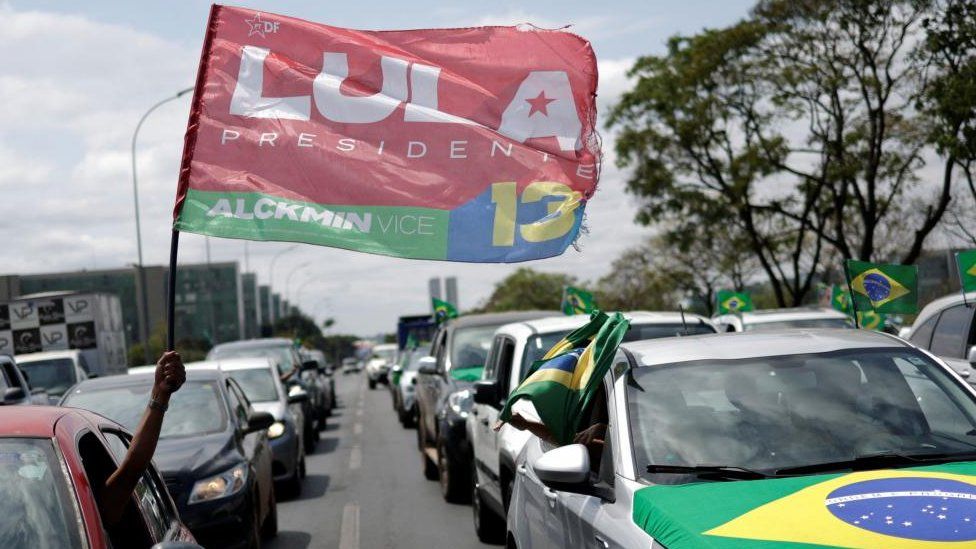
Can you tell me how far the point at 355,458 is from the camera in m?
19.0

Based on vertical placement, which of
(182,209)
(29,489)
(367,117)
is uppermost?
(367,117)

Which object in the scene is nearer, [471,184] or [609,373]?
[609,373]

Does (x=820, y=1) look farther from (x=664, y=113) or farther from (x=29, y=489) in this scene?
(x=29, y=489)

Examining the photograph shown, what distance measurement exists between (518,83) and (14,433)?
12.4 ft

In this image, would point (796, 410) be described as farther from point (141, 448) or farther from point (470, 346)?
point (470, 346)

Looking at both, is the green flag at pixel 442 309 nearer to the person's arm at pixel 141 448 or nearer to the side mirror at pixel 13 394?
the side mirror at pixel 13 394

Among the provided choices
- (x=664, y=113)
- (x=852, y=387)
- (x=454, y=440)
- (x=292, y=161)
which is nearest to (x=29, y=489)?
(x=292, y=161)

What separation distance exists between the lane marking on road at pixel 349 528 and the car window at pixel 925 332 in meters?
5.28

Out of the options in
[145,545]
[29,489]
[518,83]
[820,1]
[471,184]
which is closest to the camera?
[29,489]

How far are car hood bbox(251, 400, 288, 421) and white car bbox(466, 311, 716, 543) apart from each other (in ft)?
14.6

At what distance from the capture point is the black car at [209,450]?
9.00 m

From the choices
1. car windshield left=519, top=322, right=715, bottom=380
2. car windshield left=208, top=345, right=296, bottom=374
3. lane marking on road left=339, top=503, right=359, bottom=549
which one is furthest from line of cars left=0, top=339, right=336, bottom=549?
car windshield left=519, top=322, right=715, bottom=380

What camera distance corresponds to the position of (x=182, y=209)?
6137 millimetres

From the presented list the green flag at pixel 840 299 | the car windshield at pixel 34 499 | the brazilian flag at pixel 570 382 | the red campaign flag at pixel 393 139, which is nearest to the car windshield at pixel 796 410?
the brazilian flag at pixel 570 382
